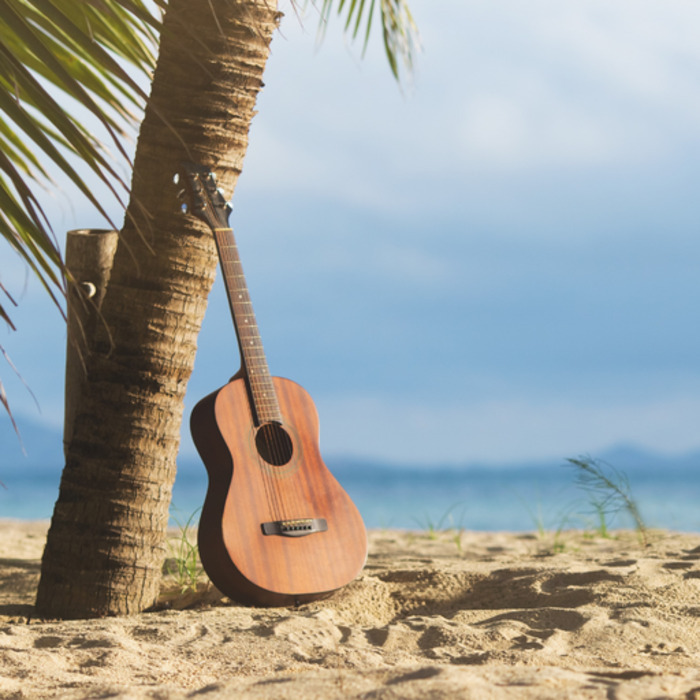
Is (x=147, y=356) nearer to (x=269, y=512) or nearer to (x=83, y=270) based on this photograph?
(x=83, y=270)

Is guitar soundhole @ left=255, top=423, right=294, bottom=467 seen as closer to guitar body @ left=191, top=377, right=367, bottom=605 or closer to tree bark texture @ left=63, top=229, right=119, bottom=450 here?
guitar body @ left=191, top=377, right=367, bottom=605

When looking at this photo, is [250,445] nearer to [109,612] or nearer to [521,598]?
[109,612]

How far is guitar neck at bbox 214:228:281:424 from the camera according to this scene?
2801mm

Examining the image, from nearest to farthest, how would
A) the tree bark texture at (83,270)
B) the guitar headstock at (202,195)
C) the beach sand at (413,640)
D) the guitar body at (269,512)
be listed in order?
the beach sand at (413,640) < the guitar body at (269,512) < the guitar headstock at (202,195) < the tree bark texture at (83,270)

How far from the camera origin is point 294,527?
272 centimetres

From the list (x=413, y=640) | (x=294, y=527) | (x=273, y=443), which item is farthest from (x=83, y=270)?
(x=413, y=640)

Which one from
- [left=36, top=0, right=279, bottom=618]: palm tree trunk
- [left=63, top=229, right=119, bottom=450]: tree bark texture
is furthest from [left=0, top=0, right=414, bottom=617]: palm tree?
[left=63, top=229, right=119, bottom=450]: tree bark texture

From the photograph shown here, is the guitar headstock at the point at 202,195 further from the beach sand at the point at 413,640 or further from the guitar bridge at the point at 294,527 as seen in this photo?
the beach sand at the point at 413,640

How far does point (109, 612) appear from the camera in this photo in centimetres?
275

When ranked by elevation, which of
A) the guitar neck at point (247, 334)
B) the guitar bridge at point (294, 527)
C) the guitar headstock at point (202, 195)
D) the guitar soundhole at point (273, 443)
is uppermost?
the guitar headstock at point (202, 195)

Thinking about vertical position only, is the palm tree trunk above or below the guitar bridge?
above

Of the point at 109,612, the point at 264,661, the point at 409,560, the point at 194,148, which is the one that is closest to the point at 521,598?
the point at 409,560

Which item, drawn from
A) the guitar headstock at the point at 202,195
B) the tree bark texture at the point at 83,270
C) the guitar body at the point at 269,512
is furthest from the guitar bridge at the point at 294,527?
the guitar headstock at the point at 202,195

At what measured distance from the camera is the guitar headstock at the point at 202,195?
9.07 feet
